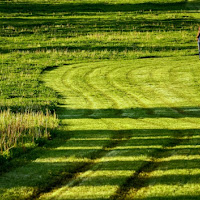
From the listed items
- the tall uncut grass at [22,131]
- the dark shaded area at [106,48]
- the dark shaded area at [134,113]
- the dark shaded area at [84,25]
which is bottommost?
the dark shaded area at [134,113]

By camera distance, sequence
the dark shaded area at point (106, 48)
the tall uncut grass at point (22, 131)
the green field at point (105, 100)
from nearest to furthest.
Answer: the green field at point (105, 100) → the tall uncut grass at point (22, 131) → the dark shaded area at point (106, 48)

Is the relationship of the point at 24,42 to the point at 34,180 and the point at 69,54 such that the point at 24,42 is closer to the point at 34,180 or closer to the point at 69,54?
the point at 69,54

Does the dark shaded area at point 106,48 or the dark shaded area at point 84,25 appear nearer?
the dark shaded area at point 106,48

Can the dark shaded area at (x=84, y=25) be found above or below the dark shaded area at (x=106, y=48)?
above

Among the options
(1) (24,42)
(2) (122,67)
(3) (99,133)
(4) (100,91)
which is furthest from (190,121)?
(1) (24,42)

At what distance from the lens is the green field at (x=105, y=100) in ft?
40.3

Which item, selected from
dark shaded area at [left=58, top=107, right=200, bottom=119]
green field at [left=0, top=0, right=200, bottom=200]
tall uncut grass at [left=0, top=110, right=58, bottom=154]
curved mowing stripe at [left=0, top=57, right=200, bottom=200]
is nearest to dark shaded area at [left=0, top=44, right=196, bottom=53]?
green field at [left=0, top=0, right=200, bottom=200]

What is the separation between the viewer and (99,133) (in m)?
18.7

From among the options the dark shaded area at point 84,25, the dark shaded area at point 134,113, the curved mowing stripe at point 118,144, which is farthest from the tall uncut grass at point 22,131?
the dark shaded area at point 84,25

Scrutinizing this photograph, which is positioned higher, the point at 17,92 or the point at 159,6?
the point at 159,6

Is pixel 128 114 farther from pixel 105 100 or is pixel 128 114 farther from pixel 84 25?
pixel 84 25

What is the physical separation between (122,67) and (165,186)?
3286cm

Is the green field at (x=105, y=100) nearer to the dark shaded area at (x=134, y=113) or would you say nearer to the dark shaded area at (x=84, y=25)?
the dark shaded area at (x=134, y=113)

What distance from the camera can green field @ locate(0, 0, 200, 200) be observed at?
1228cm
